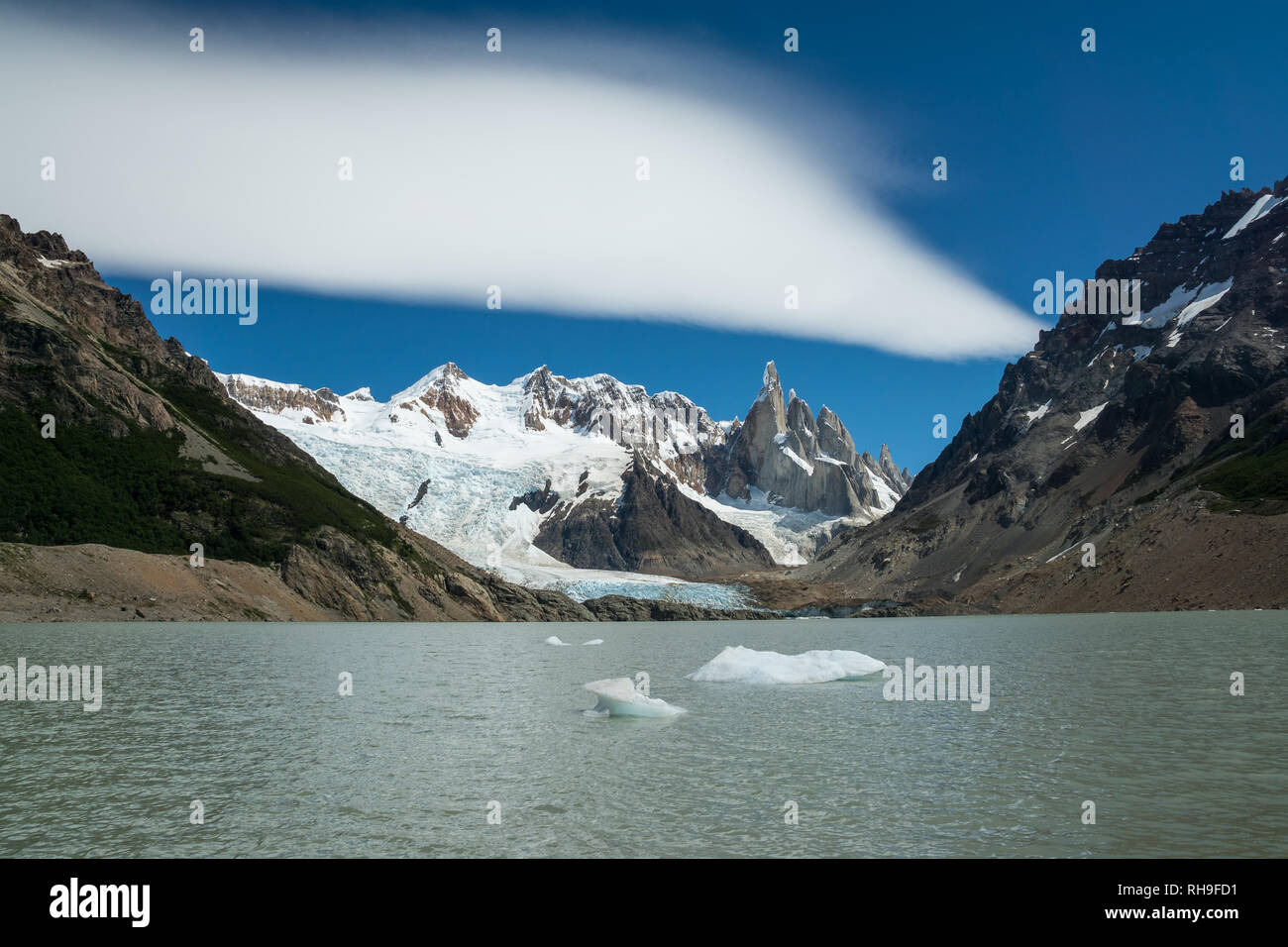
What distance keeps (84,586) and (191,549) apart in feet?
83.8

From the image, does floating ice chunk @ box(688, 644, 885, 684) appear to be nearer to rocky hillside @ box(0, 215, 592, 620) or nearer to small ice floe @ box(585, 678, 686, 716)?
small ice floe @ box(585, 678, 686, 716)

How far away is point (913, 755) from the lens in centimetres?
2691

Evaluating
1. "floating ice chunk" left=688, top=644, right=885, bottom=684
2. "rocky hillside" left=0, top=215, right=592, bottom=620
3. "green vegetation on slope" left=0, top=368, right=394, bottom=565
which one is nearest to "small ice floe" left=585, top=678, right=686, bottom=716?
"floating ice chunk" left=688, top=644, right=885, bottom=684

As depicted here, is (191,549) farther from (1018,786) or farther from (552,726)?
(1018,786)

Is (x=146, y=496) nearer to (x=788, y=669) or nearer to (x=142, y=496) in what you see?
(x=142, y=496)

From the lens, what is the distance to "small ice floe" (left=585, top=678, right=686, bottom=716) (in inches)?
1403

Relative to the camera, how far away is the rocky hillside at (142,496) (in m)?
118

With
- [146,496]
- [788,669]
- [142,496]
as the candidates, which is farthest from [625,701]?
[146,496]

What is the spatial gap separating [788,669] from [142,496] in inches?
4873

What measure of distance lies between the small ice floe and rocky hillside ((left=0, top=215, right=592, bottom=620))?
9077 cm

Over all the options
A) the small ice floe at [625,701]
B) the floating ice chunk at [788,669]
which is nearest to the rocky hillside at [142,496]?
the floating ice chunk at [788,669]
